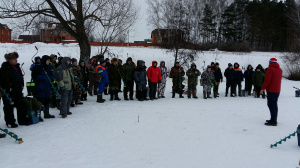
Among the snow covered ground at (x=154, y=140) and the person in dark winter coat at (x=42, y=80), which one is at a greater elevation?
the person in dark winter coat at (x=42, y=80)

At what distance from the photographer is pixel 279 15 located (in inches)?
1806

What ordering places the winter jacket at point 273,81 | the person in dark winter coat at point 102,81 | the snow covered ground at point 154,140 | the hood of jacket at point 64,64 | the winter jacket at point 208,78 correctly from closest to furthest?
the snow covered ground at point 154,140 → the winter jacket at point 273,81 → the hood of jacket at point 64,64 → the person in dark winter coat at point 102,81 → the winter jacket at point 208,78

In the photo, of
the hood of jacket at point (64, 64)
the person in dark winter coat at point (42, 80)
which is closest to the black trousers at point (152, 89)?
the hood of jacket at point (64, 64)

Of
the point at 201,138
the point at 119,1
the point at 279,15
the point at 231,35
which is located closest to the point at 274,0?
the point at 279,15

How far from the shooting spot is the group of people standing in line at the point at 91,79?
6.20m

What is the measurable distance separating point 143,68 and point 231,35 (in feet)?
121

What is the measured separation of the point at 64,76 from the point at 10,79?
5.03 ft

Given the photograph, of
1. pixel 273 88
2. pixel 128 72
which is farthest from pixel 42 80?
pixel 273 88

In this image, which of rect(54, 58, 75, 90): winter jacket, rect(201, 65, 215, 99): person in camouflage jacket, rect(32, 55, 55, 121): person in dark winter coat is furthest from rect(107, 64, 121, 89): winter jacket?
rect(201, 65, 215, 99): person in camouflage jacket

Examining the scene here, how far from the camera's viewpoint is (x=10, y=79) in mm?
6047

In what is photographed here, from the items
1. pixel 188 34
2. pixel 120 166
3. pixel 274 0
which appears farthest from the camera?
pixel 274 0

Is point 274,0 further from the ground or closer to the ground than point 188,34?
further from the ground

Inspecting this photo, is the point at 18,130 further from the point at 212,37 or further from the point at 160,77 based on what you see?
the point at 212,37

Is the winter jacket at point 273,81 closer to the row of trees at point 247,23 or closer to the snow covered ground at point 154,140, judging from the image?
the snow covered ground at point 154,140
